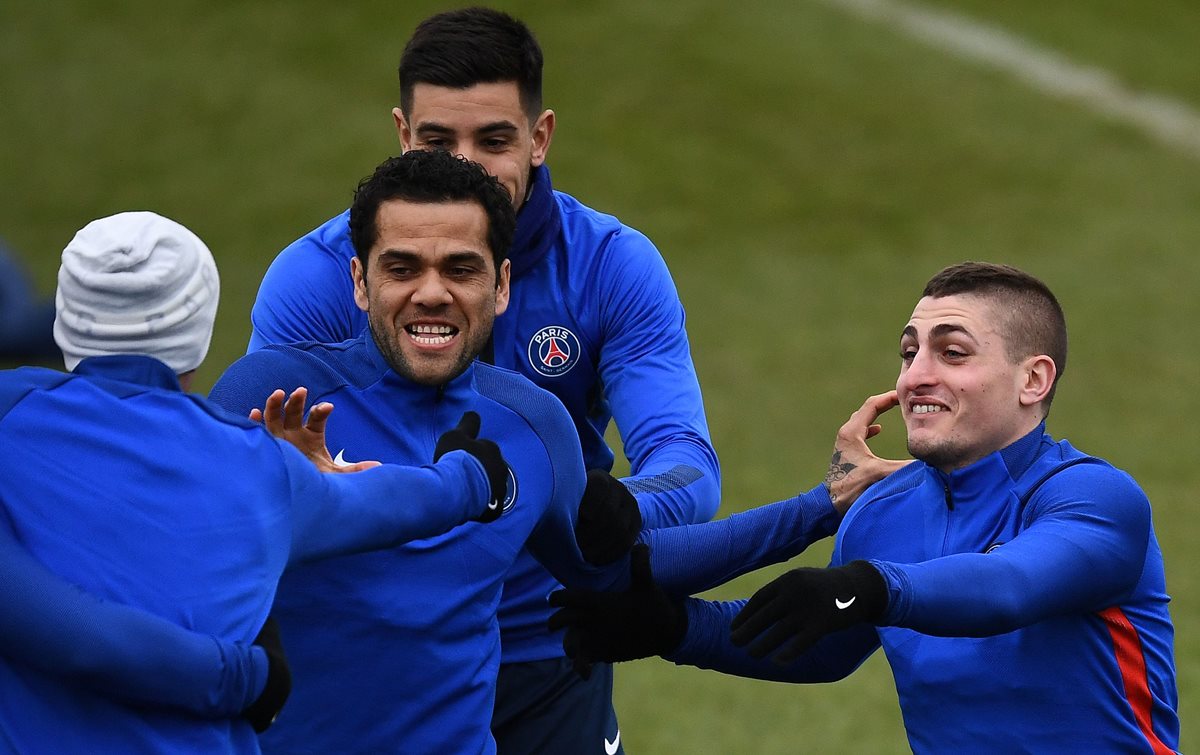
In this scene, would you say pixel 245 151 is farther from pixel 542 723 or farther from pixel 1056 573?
pixel 1056 573

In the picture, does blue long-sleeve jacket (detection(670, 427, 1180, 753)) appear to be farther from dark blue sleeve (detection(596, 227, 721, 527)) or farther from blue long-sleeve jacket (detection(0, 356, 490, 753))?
blue long-sleeve jacket (detection(0, 356, 490, 753))

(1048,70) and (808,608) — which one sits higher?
(1048,70)

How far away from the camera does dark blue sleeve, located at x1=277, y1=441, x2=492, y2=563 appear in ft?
13.7

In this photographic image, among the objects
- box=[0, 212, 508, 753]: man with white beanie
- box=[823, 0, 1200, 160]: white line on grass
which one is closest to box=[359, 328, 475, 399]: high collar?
box=[0, 212, 508, 753]: man with white beanie

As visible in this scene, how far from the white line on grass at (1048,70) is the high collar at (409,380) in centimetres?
2121

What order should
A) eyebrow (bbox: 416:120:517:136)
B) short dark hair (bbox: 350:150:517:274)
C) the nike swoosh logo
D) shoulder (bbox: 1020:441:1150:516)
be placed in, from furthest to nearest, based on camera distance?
the nike swoosh logo
eyebrow (bbox: 416:120:517:136)
short dark hair (bbox: 350:150:517:274)
shoulder (bbox: 1020:441:1150:516)

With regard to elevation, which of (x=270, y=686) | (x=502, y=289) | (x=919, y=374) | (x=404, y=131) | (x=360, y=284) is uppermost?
(x=404, y=131)

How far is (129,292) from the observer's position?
4090 millimetres

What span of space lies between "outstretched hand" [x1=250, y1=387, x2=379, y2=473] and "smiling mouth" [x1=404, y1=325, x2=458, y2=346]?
47 centimetres

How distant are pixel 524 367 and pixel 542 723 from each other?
3.91 ft

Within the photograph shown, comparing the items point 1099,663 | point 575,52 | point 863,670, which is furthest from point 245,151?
point 1099,663

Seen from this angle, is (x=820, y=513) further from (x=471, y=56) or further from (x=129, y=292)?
(x=129, y=292)

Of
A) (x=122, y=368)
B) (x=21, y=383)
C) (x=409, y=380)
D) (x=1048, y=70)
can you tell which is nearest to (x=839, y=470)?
(x=409, y=380)

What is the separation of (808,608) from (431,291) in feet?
4.34
